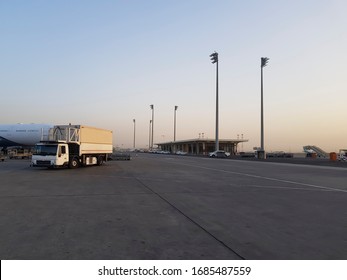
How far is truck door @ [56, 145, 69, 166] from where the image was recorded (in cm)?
2744

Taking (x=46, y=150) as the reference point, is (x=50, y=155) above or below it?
below

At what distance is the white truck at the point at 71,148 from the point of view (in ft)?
89.4

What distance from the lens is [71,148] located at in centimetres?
2944

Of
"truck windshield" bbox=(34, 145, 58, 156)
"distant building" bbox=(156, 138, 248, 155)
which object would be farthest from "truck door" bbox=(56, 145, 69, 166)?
"distant building" bbox=(156, 138, 248, 155)

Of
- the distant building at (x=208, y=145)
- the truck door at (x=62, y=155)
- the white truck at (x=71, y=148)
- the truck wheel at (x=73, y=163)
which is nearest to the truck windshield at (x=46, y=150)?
the white truck at (x=71, y=148)

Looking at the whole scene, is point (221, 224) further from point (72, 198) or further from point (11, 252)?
point (72, 198)

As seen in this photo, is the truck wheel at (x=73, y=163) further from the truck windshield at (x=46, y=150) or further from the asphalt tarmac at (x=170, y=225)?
the asphalt tarmac at (x=170, y=225)

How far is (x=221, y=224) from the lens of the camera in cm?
845

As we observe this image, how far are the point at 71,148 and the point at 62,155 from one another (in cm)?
167

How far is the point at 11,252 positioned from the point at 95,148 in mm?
27009

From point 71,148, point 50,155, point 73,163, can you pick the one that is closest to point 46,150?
point 50,155

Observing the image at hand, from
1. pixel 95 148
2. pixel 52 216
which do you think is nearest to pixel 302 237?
pixel 52 216

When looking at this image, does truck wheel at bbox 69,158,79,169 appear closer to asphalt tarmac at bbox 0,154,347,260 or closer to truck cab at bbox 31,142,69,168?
truck cab at bbox 31,142,69,168

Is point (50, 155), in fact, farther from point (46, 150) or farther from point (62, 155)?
point (62, 155)
